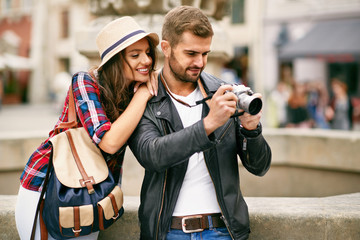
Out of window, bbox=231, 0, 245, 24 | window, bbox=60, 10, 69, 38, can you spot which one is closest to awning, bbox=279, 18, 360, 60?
window, bbox=231, 0, 245, 24

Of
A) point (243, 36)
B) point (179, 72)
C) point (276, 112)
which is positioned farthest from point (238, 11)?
point (179, 72)

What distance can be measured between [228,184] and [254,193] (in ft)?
9.19

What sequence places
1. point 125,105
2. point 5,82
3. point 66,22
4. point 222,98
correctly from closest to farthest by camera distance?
point 222,98 < point 125,105 < point 5,82 < point 66,22

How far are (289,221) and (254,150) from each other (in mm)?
602

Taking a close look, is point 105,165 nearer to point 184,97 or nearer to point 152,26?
point 184,97

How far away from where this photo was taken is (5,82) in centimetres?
2781

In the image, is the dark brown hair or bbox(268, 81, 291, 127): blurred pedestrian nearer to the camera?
the dark brown hair

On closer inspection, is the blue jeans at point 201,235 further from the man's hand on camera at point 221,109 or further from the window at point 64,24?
the window at point 64,24

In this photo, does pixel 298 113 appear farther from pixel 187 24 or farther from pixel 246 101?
pixel 246 101

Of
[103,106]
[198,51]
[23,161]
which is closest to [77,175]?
[103,106]

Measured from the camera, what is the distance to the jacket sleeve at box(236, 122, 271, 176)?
6.50 ft

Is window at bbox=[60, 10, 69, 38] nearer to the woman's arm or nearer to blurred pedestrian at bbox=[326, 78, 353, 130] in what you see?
blurred pedestrian at bbox=[326, 78, 353, 130]

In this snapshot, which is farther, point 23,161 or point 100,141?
point 23,161

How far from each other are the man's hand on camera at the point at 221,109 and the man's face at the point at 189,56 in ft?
1.05
